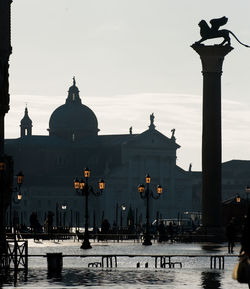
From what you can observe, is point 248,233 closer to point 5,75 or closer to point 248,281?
point 248,281

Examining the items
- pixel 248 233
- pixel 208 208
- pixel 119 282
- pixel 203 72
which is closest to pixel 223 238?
pixel 208 208

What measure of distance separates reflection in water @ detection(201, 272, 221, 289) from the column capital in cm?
3445

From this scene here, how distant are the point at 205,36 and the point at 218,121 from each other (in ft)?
14.5

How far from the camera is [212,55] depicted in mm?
71875

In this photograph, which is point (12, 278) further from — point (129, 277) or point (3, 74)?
point (3, 74)

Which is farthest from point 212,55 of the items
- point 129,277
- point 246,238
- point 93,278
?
point 246,238

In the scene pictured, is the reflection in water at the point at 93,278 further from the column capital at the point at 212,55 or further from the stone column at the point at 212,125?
the column capital at the point at 212,55

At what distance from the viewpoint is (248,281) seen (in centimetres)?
2242

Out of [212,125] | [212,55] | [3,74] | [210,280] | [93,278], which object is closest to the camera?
[210,280]

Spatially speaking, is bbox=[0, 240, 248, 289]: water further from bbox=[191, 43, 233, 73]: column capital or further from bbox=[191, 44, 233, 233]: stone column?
bbox=[191, 43, 233, 73]: column capital

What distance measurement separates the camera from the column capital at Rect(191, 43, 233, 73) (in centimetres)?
7175

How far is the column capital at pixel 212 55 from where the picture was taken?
71750 millimetres

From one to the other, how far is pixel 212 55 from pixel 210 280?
125 feet

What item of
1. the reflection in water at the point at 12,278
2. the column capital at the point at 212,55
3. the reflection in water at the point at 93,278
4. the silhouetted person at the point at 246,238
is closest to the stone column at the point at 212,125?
the column capital at the point at 212,55
